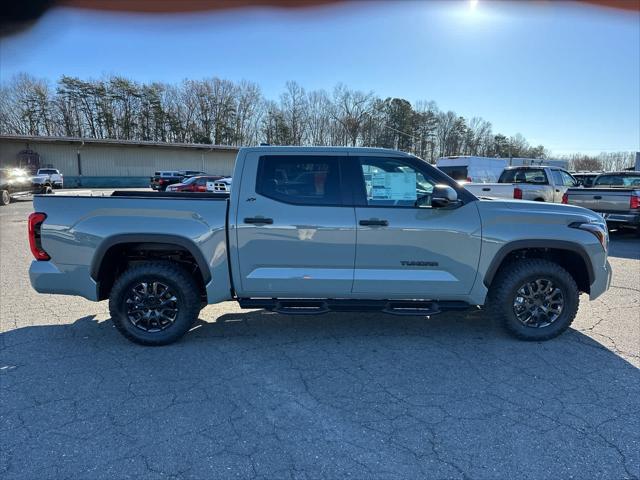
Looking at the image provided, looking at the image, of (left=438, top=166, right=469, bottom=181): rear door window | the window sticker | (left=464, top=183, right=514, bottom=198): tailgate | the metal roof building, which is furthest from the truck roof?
the metal roof building

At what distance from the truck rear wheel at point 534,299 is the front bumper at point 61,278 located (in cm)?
415

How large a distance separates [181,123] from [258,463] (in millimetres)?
65864

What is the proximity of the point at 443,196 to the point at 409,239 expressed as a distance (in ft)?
1.72

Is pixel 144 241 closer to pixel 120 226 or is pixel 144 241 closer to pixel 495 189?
pixel 120 226

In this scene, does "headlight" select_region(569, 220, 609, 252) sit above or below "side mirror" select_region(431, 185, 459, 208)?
below

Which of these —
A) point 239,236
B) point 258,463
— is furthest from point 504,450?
point 239,236

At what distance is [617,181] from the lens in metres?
12.3

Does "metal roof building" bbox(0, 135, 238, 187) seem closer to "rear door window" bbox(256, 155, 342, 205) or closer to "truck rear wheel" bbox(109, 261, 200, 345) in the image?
"truck rear wheel" bbox(109, 261, 200, 345)

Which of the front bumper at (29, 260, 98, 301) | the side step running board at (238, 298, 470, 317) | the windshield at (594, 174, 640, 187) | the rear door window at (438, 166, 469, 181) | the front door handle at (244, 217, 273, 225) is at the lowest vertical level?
the side step running board at (238, 298, 470, 317)

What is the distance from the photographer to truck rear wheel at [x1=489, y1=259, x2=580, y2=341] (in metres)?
3.94

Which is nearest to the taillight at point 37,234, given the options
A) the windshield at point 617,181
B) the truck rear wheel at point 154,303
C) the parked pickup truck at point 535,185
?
the truck rear wheel at point 154,303

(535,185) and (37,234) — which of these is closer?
(37,234)

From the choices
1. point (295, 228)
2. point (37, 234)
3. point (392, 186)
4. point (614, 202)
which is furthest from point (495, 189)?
point (37, 234)

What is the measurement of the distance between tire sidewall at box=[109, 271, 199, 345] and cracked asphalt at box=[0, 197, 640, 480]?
13 cm
